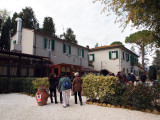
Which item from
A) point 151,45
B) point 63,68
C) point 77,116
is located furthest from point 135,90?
point 63,68

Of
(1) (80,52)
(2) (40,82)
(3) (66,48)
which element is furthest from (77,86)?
(1) (80,52)

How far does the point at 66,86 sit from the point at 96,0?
4489mm

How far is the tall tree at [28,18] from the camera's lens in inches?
1250

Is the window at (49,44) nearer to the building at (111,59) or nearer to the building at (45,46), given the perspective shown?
the building at (45,46)

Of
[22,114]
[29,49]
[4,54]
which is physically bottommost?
[22,114]

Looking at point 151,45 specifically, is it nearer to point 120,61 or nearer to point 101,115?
point 101,115

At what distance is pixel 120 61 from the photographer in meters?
25.8

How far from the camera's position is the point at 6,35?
2983 centimetres

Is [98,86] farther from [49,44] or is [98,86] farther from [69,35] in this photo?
[69,35]

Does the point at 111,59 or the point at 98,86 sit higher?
the point at 111,59

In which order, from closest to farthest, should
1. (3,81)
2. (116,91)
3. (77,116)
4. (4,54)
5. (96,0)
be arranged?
(77,116) < (116,91) < (96,0) < (3,81) < (4,54)

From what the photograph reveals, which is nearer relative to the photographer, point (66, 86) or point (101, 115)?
point (101, 115)

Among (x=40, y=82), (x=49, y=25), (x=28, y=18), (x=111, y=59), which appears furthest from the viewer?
(x=49, y=25)

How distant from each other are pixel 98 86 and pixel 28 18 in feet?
98.2
